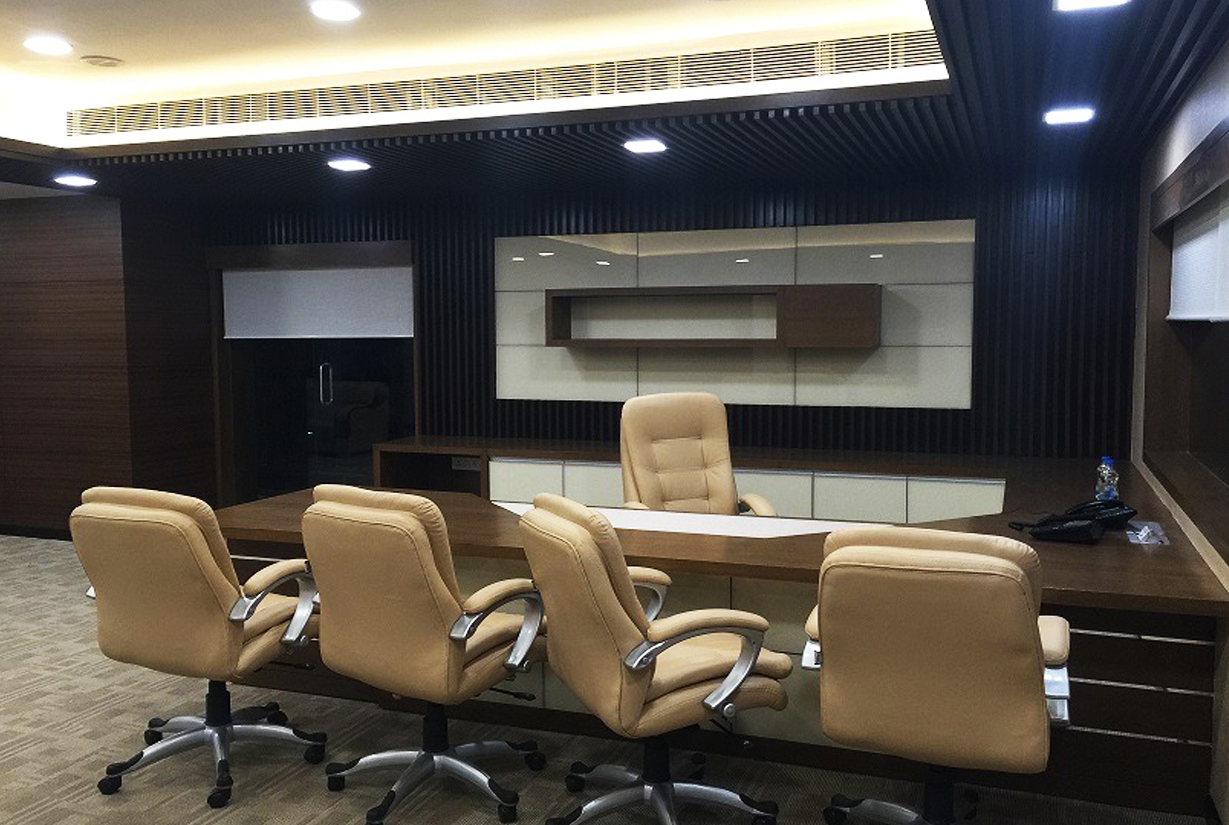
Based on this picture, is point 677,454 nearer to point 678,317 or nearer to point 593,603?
point 678,317

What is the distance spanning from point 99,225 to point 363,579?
5.44 metres

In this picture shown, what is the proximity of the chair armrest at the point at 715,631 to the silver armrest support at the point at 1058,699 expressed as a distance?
743 millimetres

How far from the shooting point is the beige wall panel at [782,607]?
3.67 meters

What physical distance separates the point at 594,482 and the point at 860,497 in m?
1.67

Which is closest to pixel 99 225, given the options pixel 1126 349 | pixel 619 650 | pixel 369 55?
pixel 369 55

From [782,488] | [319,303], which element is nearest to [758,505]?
[782,488]

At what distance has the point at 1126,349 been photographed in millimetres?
6156

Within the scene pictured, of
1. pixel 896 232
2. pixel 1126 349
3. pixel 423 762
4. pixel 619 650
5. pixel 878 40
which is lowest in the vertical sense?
pixel 423 762

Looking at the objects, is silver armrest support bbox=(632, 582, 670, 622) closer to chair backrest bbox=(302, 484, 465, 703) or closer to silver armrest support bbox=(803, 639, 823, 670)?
chair backrest bbox=(302, 484, 465, 703)

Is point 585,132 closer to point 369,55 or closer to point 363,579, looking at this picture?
point 369,55

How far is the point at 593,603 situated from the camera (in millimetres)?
2832

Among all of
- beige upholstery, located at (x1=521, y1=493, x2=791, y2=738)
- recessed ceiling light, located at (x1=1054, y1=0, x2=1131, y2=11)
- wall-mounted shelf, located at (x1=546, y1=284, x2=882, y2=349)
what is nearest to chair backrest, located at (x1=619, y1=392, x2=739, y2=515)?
wall-mounted shelf, located at (x1=546, y1=284, x2=882, y2=349)

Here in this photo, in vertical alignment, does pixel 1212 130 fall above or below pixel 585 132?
below

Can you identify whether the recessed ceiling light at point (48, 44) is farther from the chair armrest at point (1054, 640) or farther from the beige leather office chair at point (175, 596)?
the chair armrest at point (1054, 640)
